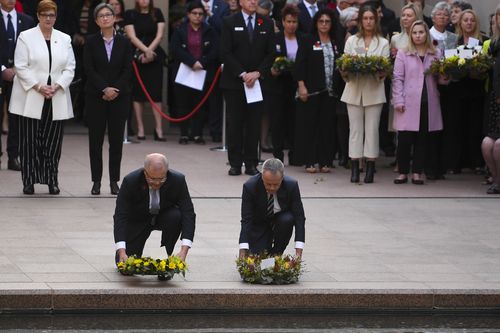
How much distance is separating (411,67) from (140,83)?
5.32 metres

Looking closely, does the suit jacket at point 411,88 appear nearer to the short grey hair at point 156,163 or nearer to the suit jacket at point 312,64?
the suit jacket at point 312,64

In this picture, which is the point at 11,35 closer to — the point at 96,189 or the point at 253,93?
the point at 96,189

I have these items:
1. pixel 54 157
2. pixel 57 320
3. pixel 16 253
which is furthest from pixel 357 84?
pixel 57 320

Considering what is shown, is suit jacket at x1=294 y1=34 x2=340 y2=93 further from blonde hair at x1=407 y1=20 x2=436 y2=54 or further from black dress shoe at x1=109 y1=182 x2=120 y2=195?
black dress shoe at x1=109 y1=182 x2=120 y2=195

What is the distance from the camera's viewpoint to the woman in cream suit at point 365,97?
52.9 ft

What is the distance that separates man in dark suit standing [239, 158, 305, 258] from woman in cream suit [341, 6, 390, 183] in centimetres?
559

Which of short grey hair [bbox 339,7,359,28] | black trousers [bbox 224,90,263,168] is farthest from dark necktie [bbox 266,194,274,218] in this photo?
short grey hair [bbox 339,7,359,28]

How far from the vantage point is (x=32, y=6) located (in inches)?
813

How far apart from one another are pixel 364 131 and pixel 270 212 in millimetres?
5873

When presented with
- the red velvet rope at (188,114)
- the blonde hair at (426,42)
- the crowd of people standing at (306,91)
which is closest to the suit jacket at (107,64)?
the crowd of people standing at (306,91)

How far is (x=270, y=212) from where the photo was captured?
10.8 m

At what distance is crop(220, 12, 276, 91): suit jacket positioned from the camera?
16547mm

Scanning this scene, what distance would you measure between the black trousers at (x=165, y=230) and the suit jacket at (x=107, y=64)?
13.4ft

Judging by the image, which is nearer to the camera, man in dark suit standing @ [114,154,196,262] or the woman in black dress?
man in dark suit standing @ [114,154,196,262]
